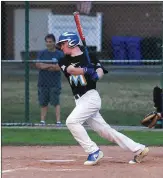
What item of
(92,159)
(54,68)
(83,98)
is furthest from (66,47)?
(54,68)

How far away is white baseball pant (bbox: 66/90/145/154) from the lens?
9117mm

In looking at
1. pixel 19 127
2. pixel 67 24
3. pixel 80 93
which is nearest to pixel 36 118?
pixel 19 127

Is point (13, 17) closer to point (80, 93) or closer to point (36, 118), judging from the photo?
point (36, 118)

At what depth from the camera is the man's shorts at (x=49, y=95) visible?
13305 millimetres

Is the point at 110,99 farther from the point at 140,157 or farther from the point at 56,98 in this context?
the point at 140,157

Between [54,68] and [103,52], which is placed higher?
[54,68]

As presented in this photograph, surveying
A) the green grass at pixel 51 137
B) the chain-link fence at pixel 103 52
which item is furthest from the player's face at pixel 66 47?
the chain-link fence at pixel 103 52

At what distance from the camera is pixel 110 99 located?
56.9 feet

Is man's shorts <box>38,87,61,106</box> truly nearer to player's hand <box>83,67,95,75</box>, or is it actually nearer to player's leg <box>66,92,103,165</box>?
player's leg <box>66,92,103,165</box>

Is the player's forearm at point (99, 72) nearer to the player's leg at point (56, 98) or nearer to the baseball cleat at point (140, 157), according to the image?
the baseball cleat at point (140, 157)

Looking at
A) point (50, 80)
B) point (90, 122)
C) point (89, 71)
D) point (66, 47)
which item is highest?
point (66, 47)

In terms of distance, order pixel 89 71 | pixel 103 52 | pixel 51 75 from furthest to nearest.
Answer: pixel 103 52, pixel 51 75, pixel 89 71

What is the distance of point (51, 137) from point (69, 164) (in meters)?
2.78

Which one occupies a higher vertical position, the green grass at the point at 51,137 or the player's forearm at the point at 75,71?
the player's forearm at the point at 75,71
